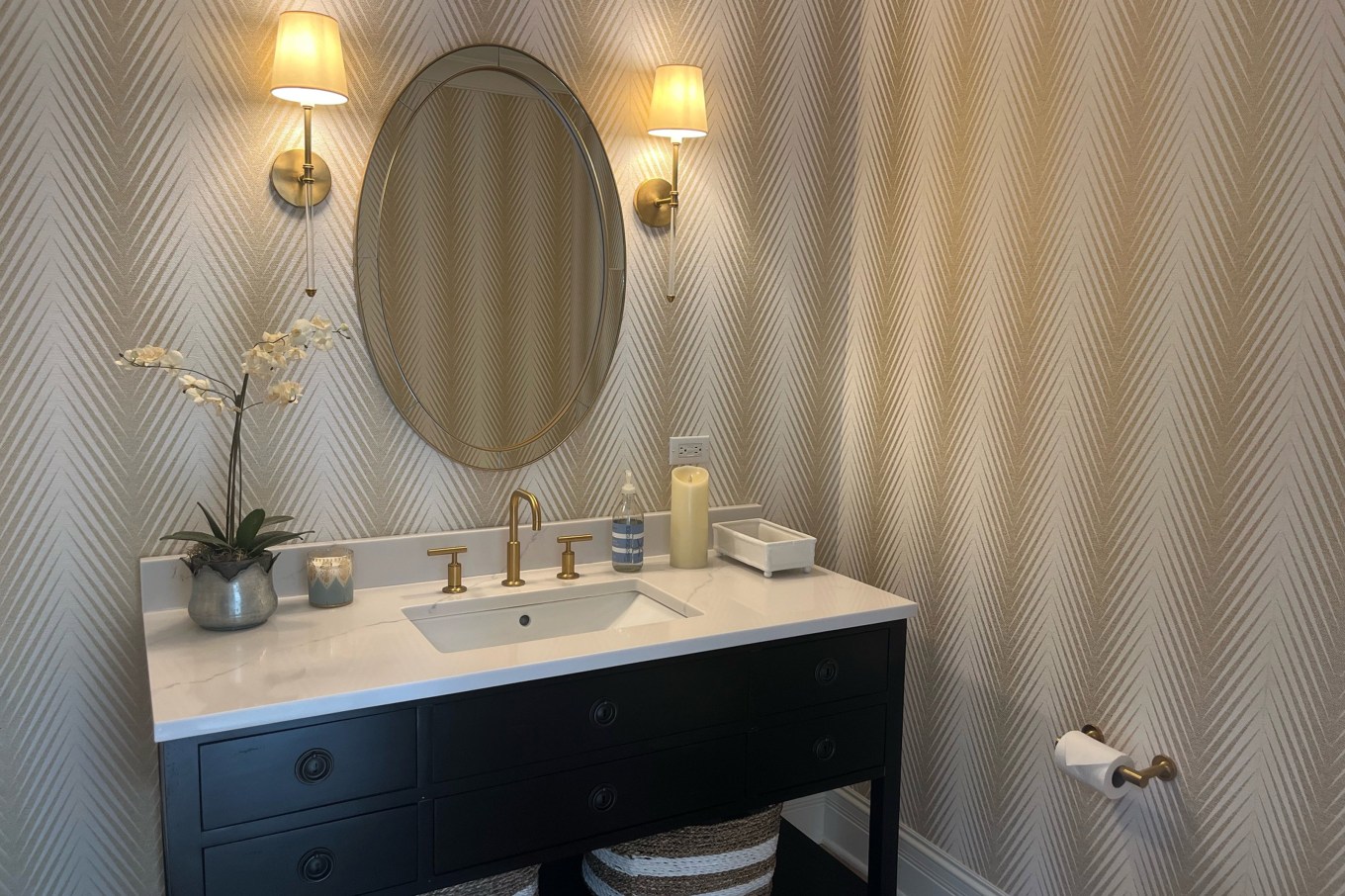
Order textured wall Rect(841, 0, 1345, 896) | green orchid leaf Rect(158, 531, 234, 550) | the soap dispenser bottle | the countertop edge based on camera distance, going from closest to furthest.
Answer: the countertop edge
textured wall Rect(841, 0, 1345, 896)
green orchid leaf Rect(158, 531, 234, 550)
the soap dispenser bottle

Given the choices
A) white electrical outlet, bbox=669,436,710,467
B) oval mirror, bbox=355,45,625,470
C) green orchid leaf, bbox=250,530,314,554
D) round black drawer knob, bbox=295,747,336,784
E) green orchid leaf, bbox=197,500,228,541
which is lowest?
round black drawer knob, bbox=295,747,336,784

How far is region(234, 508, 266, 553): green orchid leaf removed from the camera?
1706 mm

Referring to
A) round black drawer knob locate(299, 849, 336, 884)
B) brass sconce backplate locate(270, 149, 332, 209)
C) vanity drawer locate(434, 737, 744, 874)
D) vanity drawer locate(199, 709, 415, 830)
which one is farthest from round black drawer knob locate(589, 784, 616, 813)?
brass sconce backplate locate(270, 149, 332, 209)

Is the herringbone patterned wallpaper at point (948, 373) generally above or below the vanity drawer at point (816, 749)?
above

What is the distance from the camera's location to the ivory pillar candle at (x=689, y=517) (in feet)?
7.15

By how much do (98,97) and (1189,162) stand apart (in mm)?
1816

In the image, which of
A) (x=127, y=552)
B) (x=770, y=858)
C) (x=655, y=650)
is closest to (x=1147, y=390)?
(x=655, y=650)

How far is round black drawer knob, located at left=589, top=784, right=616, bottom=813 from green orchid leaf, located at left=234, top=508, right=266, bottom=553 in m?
0.70

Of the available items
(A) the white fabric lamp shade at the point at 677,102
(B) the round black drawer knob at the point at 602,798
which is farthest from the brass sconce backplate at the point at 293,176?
(B) the round black drawer knob at the point at 602,798

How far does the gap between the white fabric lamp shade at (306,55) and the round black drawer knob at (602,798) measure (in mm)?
1274

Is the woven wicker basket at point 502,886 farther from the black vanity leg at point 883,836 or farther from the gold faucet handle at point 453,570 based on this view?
the black vanity leg at point 883,836

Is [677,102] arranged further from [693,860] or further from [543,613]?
[693,860]

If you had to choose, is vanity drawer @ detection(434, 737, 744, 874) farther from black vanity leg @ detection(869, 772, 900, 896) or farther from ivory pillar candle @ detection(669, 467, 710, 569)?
ivory pillar candle @ detection(669, 467, 710, 569)

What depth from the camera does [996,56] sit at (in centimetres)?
204
